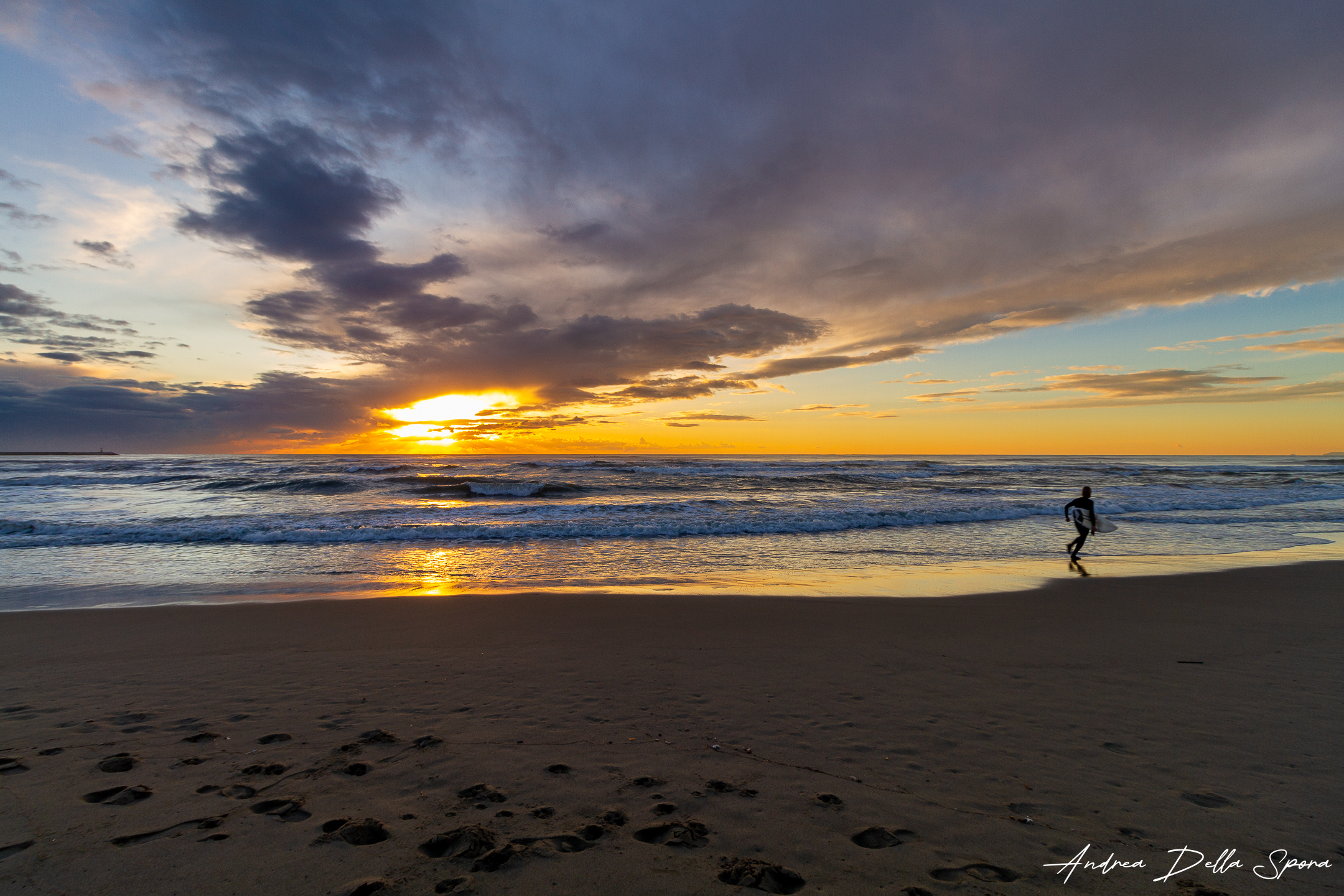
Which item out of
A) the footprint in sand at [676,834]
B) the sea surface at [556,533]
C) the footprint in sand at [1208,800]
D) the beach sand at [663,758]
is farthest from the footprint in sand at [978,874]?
the sea surface at [556,533]

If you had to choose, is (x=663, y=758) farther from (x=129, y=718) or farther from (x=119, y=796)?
(x=129, y=718)

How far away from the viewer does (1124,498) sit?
2783 centimetres

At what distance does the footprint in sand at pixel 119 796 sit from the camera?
3.29m

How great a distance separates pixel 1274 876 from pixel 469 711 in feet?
16.7

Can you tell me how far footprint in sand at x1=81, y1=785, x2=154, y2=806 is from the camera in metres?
3.29

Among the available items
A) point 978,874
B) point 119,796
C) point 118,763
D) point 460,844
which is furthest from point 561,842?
point 118,763

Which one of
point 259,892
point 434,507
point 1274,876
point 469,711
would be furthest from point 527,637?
point 434,507

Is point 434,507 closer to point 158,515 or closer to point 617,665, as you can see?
point 158,515

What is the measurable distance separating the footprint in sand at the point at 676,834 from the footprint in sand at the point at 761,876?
224 millimetres

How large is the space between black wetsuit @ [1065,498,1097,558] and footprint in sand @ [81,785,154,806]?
619 inches

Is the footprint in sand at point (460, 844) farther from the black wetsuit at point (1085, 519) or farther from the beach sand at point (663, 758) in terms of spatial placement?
the black wetsuit at point (1085, 519)

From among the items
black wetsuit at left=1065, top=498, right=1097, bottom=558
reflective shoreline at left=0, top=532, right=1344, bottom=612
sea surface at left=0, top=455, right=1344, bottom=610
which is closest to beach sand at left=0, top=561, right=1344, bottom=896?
reflective shoreline at left=0, top=532, right=1344, bottom=612

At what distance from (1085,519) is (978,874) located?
1366 cm

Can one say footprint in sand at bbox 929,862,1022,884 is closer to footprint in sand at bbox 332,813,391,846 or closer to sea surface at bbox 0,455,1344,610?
footprint in sand at bbox 332,813,391,846
